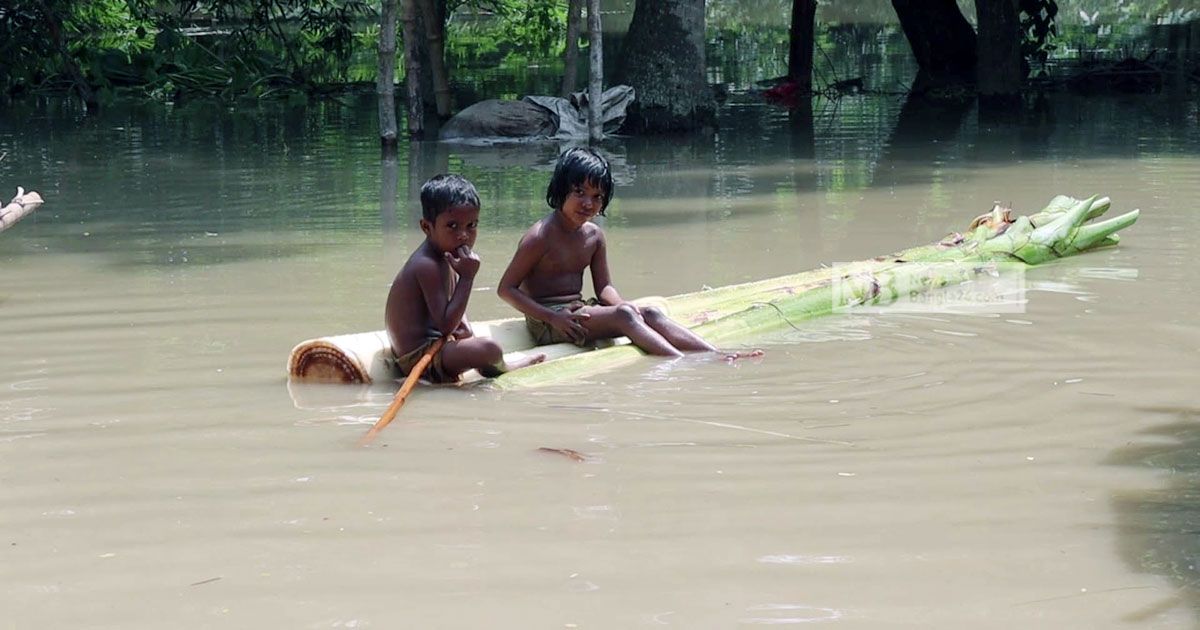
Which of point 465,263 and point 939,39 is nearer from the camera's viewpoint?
point 465,263

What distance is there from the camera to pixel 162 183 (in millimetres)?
10500

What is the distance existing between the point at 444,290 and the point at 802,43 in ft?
43.2

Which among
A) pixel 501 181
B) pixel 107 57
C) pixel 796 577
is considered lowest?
pixel 796 577

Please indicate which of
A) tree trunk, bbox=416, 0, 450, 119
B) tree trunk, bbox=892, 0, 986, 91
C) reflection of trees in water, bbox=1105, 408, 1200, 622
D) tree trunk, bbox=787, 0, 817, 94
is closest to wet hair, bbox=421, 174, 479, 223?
reflection of trees in water, bbox=1105, 408, 1200, 622

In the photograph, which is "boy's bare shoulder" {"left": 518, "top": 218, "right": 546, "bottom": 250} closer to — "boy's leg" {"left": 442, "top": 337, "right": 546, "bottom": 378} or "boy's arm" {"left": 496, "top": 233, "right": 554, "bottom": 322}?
"boy's arm" {"left": 496, "top": 233, "right": 554, "bottom": 322}

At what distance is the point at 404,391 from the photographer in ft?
15.5

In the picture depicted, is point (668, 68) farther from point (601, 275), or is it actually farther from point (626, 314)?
point (626, 314)

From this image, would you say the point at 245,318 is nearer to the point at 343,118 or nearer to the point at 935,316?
the point at 935,316

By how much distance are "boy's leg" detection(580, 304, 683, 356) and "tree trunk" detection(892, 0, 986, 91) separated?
13103 mm

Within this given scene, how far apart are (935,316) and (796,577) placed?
2962 mm

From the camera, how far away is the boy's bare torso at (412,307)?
201 inches

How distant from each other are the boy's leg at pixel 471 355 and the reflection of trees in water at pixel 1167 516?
206cm

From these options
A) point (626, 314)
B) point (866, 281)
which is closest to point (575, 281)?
point (626, 314)

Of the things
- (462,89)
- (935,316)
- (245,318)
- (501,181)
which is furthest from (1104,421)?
(462,89)
